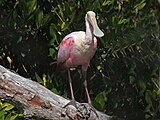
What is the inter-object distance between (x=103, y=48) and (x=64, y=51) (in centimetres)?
46

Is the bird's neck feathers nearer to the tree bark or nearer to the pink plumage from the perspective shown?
the pink plumage

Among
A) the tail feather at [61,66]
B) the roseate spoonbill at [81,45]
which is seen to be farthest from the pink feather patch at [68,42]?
the tail feather at [61,66]

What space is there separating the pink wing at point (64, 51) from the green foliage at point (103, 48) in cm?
23

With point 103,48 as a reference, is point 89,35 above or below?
above

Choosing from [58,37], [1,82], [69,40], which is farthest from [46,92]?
[58,37]

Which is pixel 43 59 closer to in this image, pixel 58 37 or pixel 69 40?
pixel 58 37

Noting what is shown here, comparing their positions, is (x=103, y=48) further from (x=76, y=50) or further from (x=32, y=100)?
(x=32, y=100)

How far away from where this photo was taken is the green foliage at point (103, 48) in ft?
14.2

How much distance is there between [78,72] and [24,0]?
0.78 meters

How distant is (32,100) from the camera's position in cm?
353

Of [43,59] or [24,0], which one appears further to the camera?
[43,59]

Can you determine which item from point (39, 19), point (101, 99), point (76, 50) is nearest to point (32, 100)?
point (76, 50)

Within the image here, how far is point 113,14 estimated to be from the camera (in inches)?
175

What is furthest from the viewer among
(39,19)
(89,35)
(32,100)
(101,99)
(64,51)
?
(39,19)
